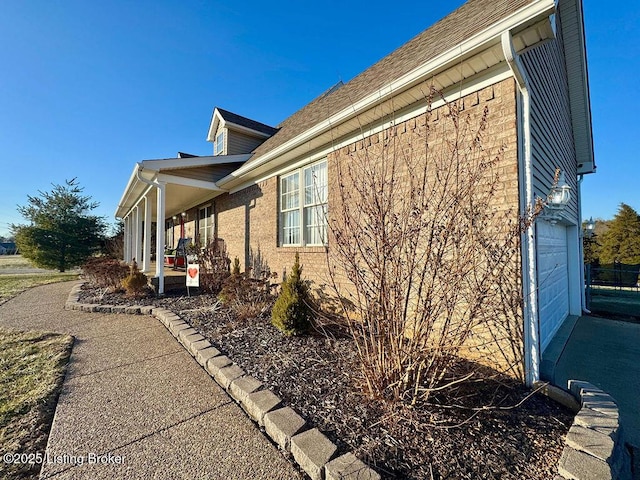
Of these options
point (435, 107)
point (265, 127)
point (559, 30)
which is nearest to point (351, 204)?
point (435, 107)

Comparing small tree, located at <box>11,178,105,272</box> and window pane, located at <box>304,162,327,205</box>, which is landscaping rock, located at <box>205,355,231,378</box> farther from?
small tree, located at <box>11,178,105,272</box>

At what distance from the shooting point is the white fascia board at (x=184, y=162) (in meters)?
7.71

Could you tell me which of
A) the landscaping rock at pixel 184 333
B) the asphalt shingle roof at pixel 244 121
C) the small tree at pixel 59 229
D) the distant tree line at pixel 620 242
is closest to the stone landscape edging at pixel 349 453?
the landscaping rock at pixel 184 333

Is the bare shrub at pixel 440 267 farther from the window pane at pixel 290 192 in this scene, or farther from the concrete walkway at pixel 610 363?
the window pane at pixel 290 192

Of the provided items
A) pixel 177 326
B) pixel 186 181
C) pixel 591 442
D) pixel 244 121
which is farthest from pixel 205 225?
pixel 591 442

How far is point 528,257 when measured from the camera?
334 centimetres

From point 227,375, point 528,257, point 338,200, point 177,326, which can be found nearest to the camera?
point 227,375

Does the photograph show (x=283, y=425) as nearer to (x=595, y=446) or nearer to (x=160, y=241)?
(x=595, y=446)

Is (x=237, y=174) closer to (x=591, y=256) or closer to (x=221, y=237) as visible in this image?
(x=221, y=237)

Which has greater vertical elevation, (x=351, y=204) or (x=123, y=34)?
(x=123, y=34)

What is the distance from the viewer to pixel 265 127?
12414mm

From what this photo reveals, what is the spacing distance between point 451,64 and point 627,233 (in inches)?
755

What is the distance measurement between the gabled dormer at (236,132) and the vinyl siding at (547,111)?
9.36 meters

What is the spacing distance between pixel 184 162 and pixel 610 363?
10197 millimetres
